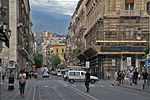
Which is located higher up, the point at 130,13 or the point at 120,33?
the point at 130,13

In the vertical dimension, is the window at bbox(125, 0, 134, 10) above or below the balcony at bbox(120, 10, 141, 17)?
above

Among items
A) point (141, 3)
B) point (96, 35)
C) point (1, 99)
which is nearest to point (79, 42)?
point (96, 35)

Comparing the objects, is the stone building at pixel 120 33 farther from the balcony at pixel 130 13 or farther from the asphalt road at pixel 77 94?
the asphalt road at pixel 77 94

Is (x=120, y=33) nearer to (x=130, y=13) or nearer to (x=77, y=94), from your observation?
(x=130, y=13)

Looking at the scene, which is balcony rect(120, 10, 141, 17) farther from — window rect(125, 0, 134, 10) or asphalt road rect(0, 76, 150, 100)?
asphalt road rect(0, 76, 150, 100)

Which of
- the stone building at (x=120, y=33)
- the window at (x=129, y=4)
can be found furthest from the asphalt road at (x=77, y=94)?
the window at (x=129, y=4)

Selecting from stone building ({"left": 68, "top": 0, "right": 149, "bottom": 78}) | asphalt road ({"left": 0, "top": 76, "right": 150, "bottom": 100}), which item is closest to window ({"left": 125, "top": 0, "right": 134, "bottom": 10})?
stone building ({"left": 68, "top": 0, "right": 149, "bottom": 78})

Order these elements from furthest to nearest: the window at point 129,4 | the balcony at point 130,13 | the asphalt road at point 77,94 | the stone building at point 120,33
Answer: the window at point 129,4 < the stone building at point 120,33 < the balcony at point 130,13 < the asphalt road at point 77,94

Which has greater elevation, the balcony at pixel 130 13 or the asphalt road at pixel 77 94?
the balcony at pixel 130 13

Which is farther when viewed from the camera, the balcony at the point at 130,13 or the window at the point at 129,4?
the window at the point at 129,4

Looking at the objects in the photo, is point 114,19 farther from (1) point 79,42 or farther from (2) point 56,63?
(2) point 56,63

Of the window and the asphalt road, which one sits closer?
the asphalt road

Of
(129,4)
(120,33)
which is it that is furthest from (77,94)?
(129,4)

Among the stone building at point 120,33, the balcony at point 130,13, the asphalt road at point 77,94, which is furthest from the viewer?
the stone building at point 120,33
